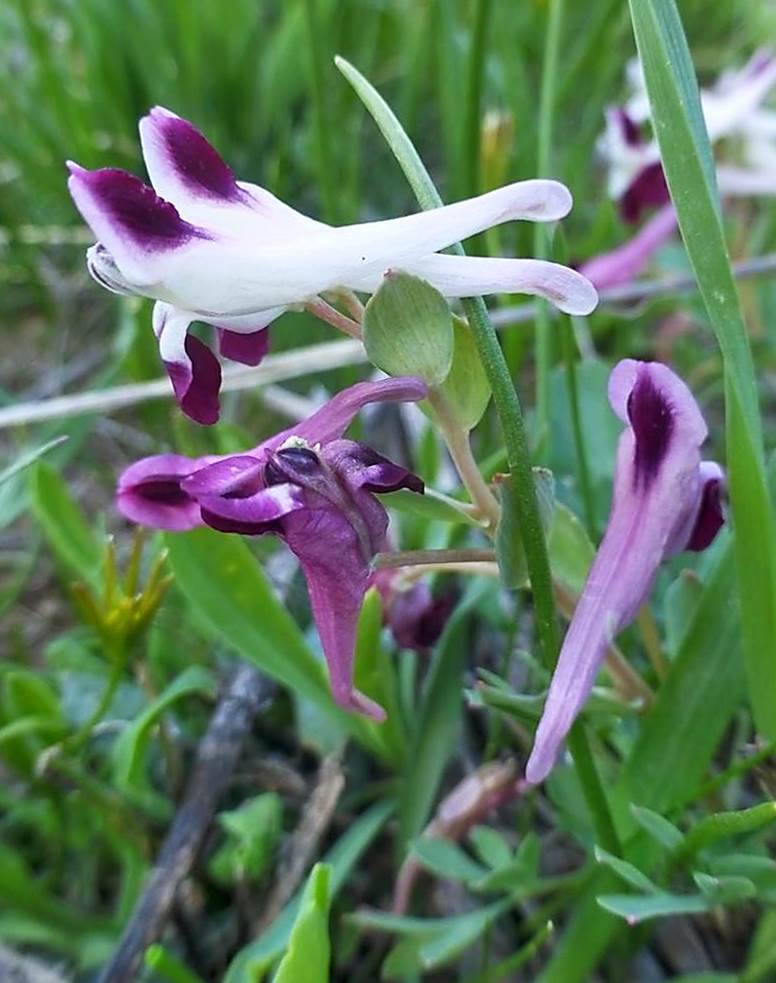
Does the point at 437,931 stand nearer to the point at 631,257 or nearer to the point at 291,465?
the point at 291,465

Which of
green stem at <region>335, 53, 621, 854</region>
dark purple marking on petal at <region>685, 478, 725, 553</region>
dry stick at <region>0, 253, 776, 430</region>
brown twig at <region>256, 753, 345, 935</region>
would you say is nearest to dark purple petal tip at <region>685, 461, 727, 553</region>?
dark purple marking on petal at <region>685, 478, 725, 553</region>

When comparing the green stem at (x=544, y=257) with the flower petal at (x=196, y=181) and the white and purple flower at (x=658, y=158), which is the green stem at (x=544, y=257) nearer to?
the white and purple flower at (x=658, y=158)

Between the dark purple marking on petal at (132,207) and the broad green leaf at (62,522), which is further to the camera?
the broad green leaf at (62,522)

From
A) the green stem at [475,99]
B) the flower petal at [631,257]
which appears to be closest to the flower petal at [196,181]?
the green stem at [475,99]

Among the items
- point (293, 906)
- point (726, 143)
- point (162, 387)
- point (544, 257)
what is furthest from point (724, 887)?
point (726, 143)

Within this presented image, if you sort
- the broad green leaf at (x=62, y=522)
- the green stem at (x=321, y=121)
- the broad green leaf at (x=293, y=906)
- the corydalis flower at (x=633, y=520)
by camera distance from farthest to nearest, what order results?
the green stem at (x=321, y=121) → the broad green leaf at (x=62, y=522) → the broad green leaf at (x=293, y=906) → the corydalis flower at (x=633, y=520)

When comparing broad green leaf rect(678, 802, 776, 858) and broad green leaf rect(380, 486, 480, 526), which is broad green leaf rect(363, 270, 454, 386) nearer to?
broad green leaf rect(380, 486, 480, 526)

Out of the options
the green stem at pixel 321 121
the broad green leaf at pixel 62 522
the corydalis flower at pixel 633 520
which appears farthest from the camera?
the green stem at pixel 321 121
